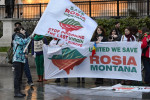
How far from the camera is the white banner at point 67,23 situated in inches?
440

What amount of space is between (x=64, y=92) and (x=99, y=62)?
181 cm

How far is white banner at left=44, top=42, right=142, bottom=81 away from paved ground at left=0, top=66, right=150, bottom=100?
38cm

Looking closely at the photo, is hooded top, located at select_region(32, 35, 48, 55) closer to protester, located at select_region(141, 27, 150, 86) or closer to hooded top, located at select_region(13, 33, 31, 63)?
hooded top, located at select_region(13, 33, 31, 63)

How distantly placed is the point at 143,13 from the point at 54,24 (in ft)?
33.3

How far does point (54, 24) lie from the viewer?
11.2 metres

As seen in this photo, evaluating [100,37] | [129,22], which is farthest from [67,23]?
[129,22]

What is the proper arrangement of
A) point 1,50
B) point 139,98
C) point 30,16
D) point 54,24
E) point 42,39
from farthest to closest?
point 30,16, point 1,50, point 42,39, point 54,24, point 139,98

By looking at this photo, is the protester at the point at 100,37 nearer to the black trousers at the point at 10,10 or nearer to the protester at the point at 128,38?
the protester at the point at 128,38

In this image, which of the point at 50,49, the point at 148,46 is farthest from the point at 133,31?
the point at 50,49

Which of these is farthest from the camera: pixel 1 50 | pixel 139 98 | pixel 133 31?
pixel 1 50

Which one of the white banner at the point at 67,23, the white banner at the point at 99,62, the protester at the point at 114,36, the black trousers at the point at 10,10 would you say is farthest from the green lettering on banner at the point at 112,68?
the black trousers at the point at 10,10

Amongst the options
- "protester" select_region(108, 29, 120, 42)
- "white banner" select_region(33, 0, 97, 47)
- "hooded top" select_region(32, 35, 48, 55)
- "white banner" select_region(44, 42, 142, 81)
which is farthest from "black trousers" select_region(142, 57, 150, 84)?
"hooded top" select_region(32, 35, 48, 55)

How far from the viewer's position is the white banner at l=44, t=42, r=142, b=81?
38.5ft

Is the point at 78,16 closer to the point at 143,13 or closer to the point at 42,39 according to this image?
the point at 42,39
